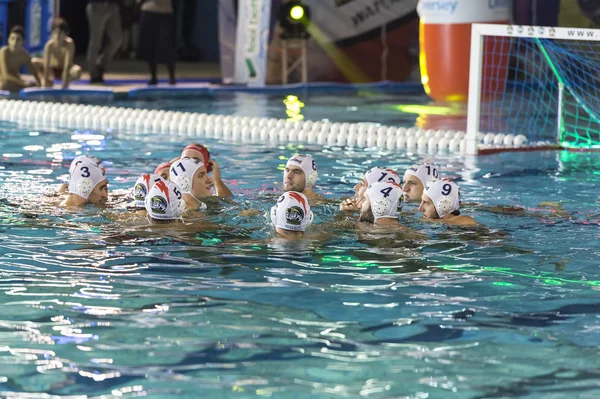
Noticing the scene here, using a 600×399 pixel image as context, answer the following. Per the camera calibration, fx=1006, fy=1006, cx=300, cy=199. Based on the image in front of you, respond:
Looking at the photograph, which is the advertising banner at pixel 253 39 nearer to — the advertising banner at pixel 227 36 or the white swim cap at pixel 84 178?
the advertising banner at pixel 227 36

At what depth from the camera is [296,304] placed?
5055 millimetres

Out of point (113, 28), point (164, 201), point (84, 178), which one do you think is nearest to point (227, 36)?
point (113, 28)

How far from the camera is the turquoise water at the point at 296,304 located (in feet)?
13.1

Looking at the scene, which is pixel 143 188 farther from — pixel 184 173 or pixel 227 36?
pixel 227 36

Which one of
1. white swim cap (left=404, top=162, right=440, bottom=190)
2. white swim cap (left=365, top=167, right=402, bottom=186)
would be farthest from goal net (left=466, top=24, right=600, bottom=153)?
white swim cap (left=365, top=167, right=402, bottom=186)

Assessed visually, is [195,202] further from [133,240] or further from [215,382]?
[215,382]

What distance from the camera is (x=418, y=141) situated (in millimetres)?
11500

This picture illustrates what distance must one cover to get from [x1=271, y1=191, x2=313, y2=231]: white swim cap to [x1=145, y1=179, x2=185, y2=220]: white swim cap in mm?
732

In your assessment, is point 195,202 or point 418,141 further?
point 418,141

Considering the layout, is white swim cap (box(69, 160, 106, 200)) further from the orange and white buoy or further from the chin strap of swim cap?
the orange and white buoy

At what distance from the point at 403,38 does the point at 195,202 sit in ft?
42.3

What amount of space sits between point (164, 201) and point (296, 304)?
1.84m

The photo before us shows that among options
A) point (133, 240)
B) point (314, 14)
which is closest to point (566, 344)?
point (133, 240)

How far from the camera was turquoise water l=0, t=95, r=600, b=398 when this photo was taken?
400cm
